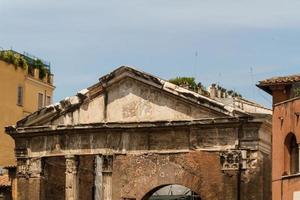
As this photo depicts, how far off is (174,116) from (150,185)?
2.39 m

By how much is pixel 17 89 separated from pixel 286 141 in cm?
2212

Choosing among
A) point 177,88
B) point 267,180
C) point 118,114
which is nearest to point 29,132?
point 118,114

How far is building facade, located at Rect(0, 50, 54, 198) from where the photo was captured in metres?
46.3

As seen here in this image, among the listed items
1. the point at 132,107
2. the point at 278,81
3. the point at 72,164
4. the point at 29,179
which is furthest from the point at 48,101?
the point at 278,81

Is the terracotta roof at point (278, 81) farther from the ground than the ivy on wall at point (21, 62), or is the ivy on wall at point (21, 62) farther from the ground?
the ivy on wall at point (21, 62)

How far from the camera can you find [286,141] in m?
27.9

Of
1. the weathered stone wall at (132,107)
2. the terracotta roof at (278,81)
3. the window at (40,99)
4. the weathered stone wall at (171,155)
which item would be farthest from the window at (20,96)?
the terracotta roof at (278,81)

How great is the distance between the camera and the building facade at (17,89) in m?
46.3

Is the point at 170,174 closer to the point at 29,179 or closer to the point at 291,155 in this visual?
the point at 29,179

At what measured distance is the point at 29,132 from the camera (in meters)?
33.3

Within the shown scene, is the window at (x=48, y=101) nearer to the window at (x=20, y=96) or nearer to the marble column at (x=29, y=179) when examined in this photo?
the window at (x=20, y=96)

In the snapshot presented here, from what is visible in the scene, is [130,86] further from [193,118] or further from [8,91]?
[8,91]

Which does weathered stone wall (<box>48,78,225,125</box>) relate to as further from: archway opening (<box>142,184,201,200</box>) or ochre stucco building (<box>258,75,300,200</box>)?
archway opening (<box>142,184,201,200</box>)

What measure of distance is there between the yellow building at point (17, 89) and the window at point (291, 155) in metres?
20.7
